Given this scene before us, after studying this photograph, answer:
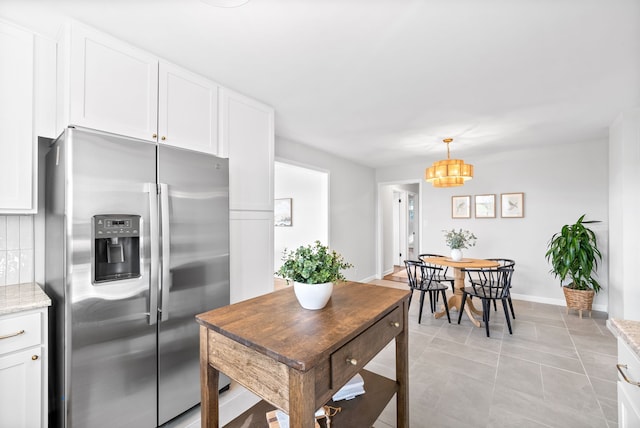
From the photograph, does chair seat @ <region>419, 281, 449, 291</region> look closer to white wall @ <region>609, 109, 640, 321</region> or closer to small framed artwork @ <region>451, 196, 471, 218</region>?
white wall @ <region>609, 109, 640, 321</region>

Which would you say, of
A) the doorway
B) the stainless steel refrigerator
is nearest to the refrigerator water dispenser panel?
the stainless steel refrigerator

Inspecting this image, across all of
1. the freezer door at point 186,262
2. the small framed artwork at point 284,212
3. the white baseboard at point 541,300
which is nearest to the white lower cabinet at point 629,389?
the freezer door at point 186,262

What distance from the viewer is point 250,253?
2570mm

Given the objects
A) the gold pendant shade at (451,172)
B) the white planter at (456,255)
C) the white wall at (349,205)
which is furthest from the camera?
the white wall at (349,205)

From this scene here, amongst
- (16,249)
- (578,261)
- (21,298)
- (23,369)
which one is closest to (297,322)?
(23,369)

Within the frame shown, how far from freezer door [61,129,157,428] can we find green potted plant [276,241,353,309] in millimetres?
1045

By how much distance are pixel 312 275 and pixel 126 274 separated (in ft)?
3.96

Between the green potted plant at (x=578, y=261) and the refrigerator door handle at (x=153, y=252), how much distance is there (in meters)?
4.77

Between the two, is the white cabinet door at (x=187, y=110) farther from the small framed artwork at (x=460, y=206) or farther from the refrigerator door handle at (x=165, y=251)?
the small framed artwork at (x=460, y=206)

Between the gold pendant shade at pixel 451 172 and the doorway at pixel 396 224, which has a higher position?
the gold pendant shade at pixel 451 172

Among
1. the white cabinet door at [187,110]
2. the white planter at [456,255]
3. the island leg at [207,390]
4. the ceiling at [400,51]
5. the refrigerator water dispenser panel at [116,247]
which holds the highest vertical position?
the ceiling at [400,51]

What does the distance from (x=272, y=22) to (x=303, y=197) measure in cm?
402

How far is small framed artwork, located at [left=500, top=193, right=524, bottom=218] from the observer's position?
4.57 metres

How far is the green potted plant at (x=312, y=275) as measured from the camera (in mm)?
1199
